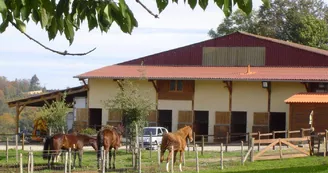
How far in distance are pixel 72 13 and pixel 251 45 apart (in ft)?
133

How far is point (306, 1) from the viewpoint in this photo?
230ft

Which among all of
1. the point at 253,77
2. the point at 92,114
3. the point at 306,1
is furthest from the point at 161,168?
the point at 306,1

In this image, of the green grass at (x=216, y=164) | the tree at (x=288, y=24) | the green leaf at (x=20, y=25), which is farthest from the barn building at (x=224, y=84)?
the green leaf at (x=20, y=25)

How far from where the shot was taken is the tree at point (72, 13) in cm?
487

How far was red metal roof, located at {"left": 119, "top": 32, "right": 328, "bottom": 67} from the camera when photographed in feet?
143

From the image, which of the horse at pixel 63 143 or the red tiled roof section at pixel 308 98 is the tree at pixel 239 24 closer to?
the red tiled roof section at pixel 308 98

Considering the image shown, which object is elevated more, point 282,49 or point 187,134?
point 282,49

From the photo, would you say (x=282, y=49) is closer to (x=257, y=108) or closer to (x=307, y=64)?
(x=307, y=64)

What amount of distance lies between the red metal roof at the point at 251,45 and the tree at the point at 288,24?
19.5 metres

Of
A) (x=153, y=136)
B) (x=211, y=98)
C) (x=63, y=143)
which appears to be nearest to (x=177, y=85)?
(x=211, y=98)

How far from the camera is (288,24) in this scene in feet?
224

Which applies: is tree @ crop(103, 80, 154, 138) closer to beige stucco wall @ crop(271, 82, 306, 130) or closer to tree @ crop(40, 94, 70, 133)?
tree @ crop(40, 94, 70, 133)

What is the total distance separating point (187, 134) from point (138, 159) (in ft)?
9.06

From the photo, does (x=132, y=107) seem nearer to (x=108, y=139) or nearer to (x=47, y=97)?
(x=108, y=139)
